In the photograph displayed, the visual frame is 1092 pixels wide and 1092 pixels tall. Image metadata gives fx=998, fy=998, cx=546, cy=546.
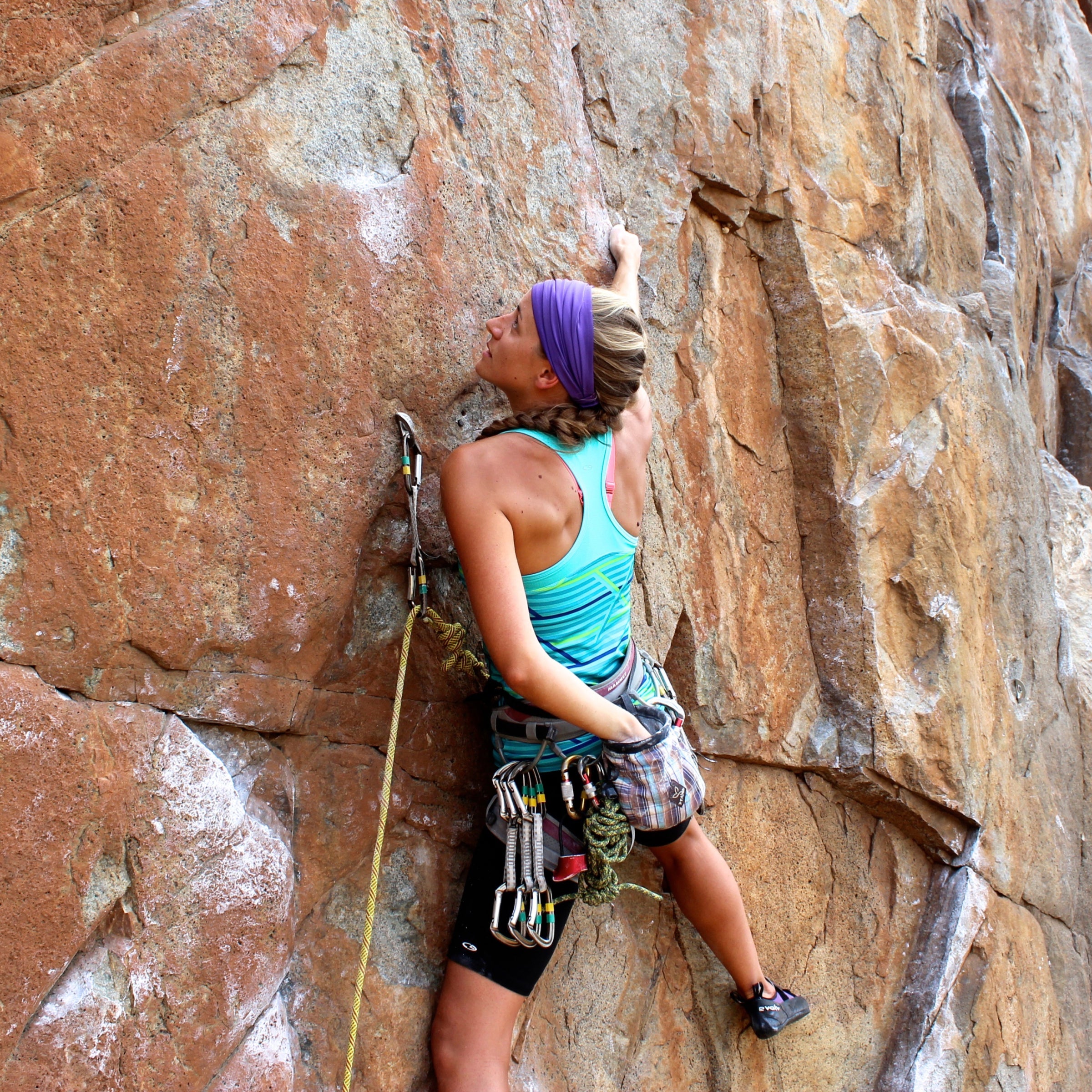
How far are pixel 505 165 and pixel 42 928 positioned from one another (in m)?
2.28

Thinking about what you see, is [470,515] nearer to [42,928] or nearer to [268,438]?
[268,438]

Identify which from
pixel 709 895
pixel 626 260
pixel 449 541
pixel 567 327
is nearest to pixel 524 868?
pixel 709 895

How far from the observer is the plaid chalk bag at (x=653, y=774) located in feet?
7.93

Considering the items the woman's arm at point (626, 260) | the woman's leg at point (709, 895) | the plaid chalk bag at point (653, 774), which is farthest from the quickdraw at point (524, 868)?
the woman's arm at point (626, 260)

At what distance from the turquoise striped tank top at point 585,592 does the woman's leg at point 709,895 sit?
59cm

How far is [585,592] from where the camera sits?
247 centimetres

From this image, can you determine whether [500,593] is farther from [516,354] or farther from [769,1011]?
[769,1011]

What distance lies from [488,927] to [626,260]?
78.3 inches

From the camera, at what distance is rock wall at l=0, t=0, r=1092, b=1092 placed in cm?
206

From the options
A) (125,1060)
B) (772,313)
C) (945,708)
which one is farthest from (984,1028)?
(125,1060)

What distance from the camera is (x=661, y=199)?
11.4 ft

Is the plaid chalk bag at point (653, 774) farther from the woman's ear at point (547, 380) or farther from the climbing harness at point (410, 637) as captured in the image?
the woman's ear at point (547, 380)

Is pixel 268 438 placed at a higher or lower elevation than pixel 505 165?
lower

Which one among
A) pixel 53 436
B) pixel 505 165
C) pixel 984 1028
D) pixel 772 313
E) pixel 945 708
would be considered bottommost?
pixel 984 1028
